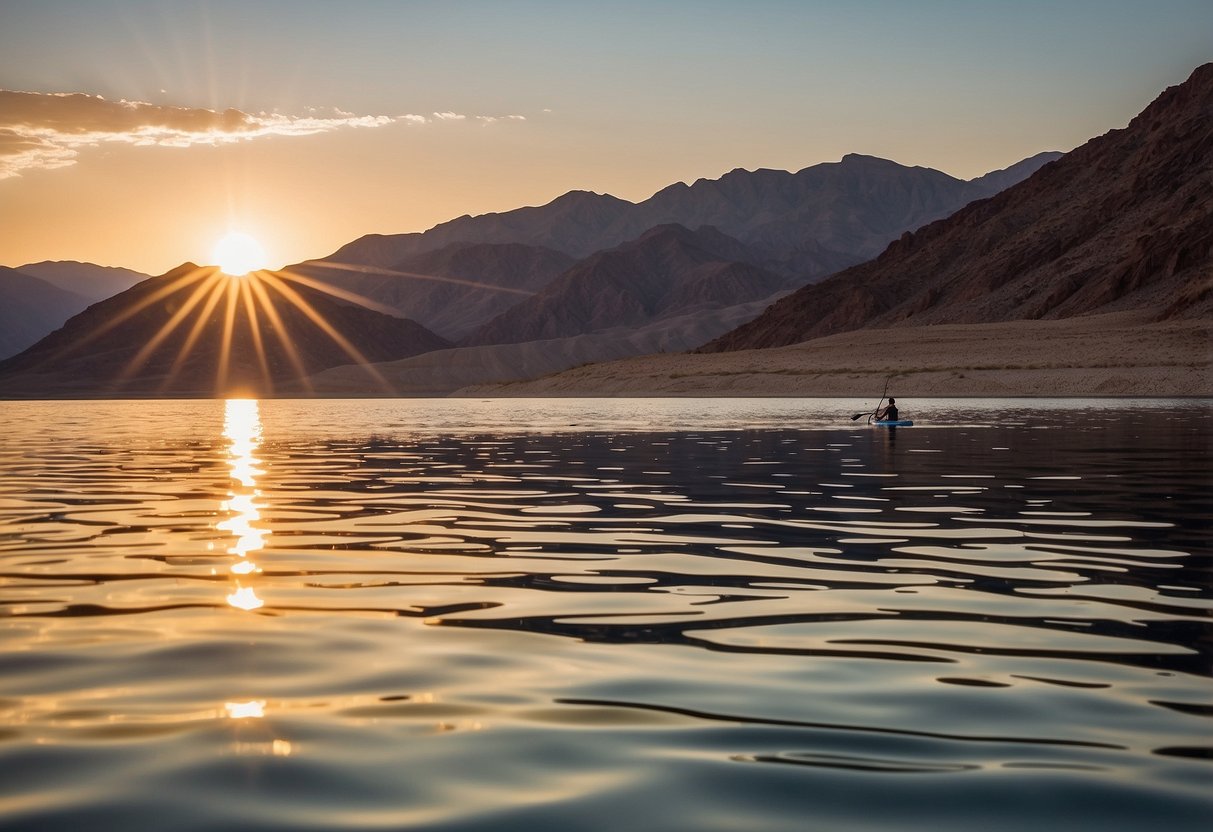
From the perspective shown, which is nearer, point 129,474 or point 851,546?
point 851,546

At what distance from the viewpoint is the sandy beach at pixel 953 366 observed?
10550 cm

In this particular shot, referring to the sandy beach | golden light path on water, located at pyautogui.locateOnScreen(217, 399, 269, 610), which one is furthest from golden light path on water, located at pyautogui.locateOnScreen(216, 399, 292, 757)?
the sandy beach

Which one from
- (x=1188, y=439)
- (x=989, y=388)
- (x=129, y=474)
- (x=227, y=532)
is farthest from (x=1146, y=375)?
(x=227, y=532)

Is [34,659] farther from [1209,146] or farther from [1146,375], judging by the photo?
[1209,146]

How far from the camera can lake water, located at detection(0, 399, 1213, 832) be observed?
6.32 metres

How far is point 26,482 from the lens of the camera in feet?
87.5

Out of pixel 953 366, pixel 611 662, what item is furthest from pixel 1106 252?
pixel 611 662

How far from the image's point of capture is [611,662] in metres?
9.36

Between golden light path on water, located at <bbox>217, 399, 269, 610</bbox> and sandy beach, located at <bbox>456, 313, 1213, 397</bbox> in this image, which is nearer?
golden light path on water, located at <bbox>217, 399, 269, 610</bbox>

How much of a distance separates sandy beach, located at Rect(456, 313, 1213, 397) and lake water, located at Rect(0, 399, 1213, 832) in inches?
3481

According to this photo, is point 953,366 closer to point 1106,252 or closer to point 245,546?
point 1106,252

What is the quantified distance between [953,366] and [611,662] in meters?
114

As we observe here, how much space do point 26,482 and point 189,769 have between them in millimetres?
22078

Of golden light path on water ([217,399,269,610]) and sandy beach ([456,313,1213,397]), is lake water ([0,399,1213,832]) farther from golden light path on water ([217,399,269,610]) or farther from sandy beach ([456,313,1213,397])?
sandy beach ([456,313,1213,397])
